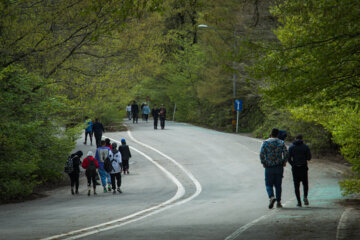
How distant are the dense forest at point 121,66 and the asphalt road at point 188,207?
1871mm

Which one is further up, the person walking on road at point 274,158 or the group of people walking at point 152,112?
the group of people walking at point 152,112

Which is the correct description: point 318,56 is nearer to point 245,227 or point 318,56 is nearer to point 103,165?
point 245,227

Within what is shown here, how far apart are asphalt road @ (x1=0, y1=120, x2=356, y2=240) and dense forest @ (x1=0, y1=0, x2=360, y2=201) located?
1.87 meters

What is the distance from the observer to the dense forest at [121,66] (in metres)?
9.47

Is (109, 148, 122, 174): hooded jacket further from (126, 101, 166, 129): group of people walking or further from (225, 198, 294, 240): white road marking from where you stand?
(126, 101, 166, 129): group of people walking

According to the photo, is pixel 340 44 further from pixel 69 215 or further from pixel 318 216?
pixel 69 215

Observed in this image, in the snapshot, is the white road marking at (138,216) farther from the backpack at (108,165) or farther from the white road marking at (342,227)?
the white road marking at (342,227)

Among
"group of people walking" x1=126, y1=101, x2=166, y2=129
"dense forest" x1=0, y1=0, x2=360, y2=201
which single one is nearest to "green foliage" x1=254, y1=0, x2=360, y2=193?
"dense forest" x1=0, y1=0, x2=360, y2=201

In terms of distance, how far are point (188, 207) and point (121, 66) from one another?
10041mm

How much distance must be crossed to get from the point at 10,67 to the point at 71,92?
679 centimetres

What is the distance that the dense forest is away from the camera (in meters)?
9.47

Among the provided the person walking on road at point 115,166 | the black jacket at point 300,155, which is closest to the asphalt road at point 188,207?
the person walking on road at point 115,166

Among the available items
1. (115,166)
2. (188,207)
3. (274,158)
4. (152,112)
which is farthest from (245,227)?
(152,112)

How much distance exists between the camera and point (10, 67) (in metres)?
14.8
